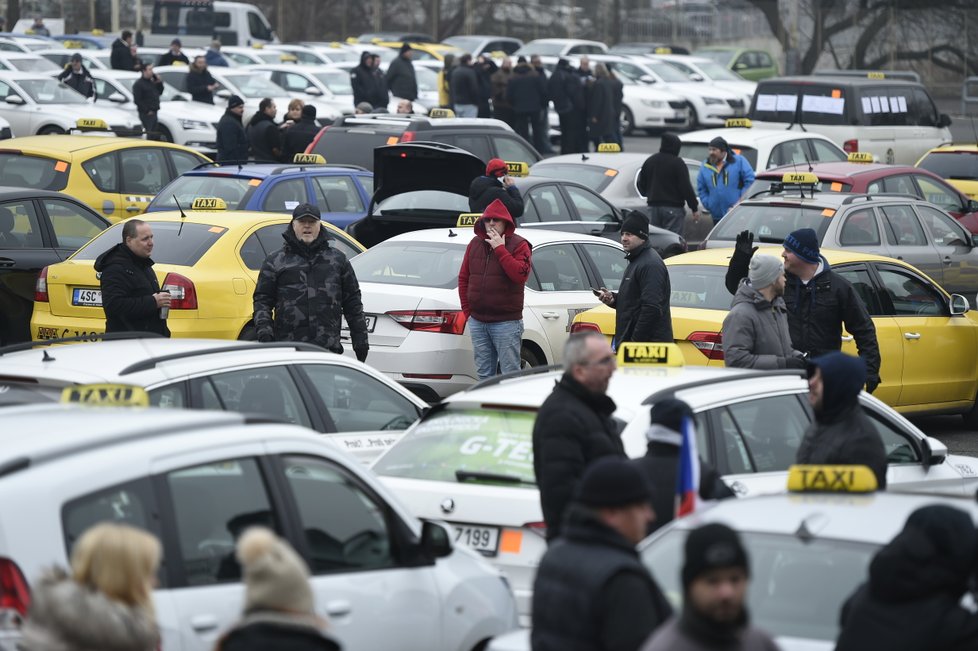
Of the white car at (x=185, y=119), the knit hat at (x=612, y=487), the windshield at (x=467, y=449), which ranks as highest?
the knit hat at (x=612, y=487)

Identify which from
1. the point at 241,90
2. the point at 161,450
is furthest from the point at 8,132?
the point at 161,450

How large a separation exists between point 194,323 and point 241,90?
837 inches

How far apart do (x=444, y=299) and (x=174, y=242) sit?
2.30m

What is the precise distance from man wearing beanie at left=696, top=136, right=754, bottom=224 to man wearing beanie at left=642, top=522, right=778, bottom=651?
1549 centimetres

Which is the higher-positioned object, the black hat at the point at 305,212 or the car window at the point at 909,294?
the black hat at the point at 305,212

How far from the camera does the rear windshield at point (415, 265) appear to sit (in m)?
13.2

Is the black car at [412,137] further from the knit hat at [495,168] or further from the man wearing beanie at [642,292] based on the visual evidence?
the man wearing beanie at [642,292]

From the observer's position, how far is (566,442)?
663cm

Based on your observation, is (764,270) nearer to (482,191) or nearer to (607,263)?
(607,263)

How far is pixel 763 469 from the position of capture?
782 cm

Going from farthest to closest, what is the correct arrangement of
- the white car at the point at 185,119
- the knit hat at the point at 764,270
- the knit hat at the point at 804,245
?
the white car at the point at 185,119 < the knit hat at the point at 804,245 < the knit hat at the point at 764,270

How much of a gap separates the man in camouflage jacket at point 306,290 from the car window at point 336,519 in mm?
5077

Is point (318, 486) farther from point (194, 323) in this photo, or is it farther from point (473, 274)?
point (194, 323)

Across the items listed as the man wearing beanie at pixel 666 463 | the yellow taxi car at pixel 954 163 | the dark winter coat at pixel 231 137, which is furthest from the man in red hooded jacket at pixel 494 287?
the yellow taxi car at pixel 954 163
